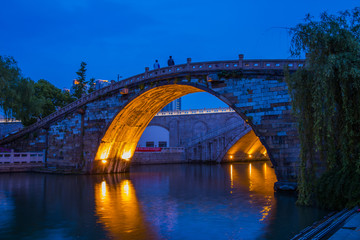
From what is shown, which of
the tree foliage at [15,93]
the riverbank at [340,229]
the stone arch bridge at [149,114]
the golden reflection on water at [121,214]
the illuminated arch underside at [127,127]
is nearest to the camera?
the riverbank at [340,229]

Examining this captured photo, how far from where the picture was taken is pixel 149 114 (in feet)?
78.9

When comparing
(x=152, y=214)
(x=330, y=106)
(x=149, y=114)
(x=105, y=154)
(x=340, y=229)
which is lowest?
(x=152, y=214)

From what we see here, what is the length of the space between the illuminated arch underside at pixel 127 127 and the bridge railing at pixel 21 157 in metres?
5.86

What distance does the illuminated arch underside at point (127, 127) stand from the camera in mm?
21625

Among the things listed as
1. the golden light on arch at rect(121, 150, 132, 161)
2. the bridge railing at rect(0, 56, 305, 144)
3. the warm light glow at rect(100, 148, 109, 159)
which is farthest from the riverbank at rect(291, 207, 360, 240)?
the golden light on arch at rect(121, 150, 132, 161)

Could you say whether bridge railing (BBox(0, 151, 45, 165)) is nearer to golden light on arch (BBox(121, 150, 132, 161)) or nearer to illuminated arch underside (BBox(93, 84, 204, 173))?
illuminated arch underside (BBox(93, 84, 204, 173))

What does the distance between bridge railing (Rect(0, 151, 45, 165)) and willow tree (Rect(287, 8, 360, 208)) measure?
2175cm

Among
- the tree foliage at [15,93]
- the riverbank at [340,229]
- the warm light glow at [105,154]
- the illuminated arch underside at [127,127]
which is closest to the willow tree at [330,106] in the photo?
the riverbank at [340,229]

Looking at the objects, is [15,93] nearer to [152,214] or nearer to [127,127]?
[127,127]

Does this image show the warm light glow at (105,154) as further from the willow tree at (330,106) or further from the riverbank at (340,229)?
the riverbank at (340,229)

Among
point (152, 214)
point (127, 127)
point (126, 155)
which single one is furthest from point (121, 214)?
point (126, 155)

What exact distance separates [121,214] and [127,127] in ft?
46.0

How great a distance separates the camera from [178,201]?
12.1m

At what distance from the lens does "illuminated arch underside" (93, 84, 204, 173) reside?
21625 mm
